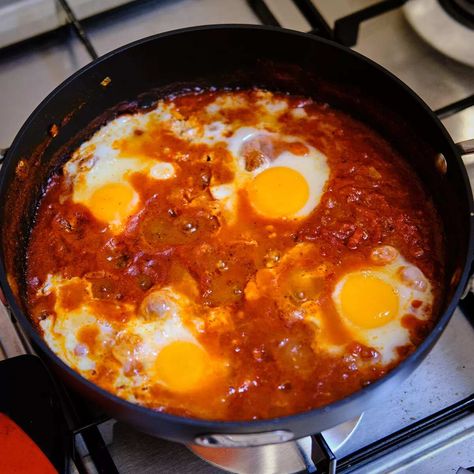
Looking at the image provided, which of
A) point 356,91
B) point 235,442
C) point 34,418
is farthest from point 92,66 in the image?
point 235,442

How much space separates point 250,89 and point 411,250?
878 millimetres

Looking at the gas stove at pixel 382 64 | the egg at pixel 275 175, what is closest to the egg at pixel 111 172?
the egg at pixel 275 175

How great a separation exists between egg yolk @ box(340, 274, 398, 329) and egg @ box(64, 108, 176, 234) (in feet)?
2.41

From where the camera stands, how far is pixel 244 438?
1688 millimetres

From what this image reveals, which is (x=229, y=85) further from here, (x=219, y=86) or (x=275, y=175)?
(x=275, y=175)

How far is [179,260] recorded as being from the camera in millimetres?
2266

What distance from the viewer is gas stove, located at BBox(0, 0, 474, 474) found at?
2.09 m

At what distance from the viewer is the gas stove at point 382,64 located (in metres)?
2.09

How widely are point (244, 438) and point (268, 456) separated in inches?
17.7

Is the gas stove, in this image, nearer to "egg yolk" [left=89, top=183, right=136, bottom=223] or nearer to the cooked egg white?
the cooked egg white

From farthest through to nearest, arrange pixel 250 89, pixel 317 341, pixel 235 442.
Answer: pixel 250 89 → pixel 317 341 → pixel 235 442

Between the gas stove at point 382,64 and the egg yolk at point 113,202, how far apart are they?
469 mm

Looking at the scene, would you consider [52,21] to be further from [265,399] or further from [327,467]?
[327,467]

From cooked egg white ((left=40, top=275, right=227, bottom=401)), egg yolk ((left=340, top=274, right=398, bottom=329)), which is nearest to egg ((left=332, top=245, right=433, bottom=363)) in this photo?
egg yolk ((left=340, top=274, right=398, bottom=329))
